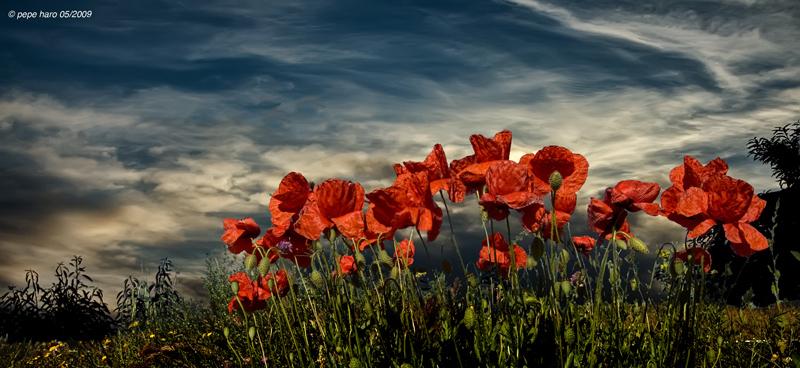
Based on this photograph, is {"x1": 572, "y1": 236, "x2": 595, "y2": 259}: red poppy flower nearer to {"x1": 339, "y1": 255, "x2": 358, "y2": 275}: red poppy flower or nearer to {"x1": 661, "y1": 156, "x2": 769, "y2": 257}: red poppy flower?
{"x1": 661, "y1": 156, "x2": 769, "y2": 257}: red poppy flower

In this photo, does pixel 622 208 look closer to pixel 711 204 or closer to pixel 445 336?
pixel 711 204

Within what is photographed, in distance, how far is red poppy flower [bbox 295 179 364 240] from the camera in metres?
1.96

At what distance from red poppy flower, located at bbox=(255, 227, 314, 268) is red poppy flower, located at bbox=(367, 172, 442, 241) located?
24.0 inches

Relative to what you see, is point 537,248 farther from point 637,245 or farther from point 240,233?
point 240,233

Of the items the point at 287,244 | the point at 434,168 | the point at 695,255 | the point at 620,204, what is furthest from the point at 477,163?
the point at 287,244

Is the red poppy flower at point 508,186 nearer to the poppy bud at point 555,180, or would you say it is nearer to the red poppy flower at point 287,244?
the poppy bud at point 555,180

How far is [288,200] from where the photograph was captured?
2168 millimetres

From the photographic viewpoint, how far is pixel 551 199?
71.6 inches

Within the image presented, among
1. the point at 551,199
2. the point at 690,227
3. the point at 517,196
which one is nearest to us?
the point at 517,196

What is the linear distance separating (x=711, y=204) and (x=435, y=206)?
2.95 ft

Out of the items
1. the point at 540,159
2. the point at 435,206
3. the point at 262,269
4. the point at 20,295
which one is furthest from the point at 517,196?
the point at 20,295

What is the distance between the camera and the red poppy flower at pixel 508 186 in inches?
66.6

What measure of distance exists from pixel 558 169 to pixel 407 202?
49 cm

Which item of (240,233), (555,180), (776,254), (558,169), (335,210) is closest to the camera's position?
(555,180)
